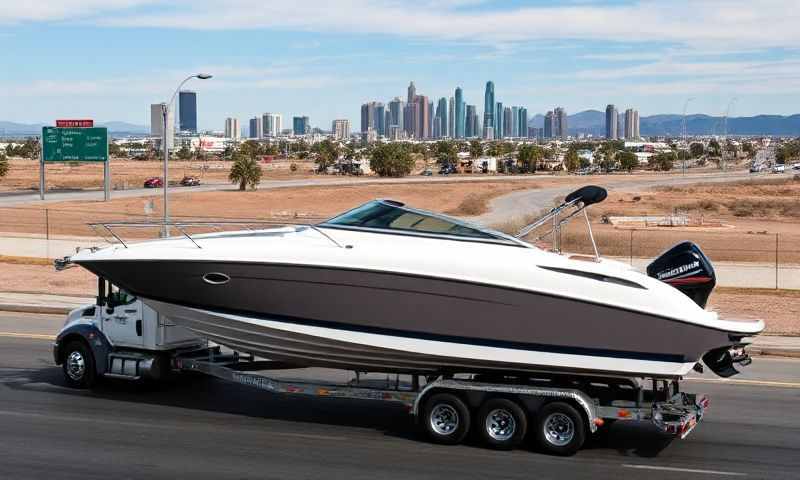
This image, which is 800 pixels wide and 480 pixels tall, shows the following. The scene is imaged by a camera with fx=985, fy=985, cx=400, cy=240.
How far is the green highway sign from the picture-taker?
7256 cm

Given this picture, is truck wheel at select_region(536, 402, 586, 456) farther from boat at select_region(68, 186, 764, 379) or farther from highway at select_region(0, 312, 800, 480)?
boat at select_region(68, 186, 764, 379)

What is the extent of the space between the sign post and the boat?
6280 centimetres

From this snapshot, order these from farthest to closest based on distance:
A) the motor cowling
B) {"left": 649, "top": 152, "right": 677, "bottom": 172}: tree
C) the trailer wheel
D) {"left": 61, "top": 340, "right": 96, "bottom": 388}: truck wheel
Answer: {"left": 649, "top": 152, "right": 677, "bottom": 172}: tree → {"left": 61, "top": 340, "right": 96, "bottom": 388}: truck wheel → the motor cowling → the trailer wheel

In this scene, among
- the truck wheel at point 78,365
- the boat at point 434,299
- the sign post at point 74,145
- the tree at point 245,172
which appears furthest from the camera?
the tree at point 245,172

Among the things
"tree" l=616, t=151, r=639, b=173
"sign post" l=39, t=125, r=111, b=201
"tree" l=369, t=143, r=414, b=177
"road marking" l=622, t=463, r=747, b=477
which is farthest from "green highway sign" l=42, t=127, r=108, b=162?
"tree" l=616, t=151, r=639, b=173

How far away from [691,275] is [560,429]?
2472 millimetres

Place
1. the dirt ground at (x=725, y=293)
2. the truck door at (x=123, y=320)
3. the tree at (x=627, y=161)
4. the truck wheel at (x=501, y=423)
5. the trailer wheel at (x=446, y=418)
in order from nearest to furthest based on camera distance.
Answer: the truck wheel at (x=501, y=423) → the trailer wheel at (x=446, y=418) → the truck door at (x=123, y=320) → the dirt ground at (x=725, y=293) → the tree at (x=627, y=161)

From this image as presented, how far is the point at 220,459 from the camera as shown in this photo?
11180mm

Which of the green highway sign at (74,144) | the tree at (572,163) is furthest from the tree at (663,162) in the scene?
the green highway sign at (74,144)

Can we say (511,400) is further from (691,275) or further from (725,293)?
(725,293)

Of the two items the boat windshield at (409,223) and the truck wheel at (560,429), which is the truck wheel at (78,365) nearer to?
the boat windshield at (409,223)

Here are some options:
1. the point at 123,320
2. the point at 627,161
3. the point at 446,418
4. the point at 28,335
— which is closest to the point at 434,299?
the point at 446,418

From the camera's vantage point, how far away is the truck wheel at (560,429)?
11.3 m

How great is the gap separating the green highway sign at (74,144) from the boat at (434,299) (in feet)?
206
